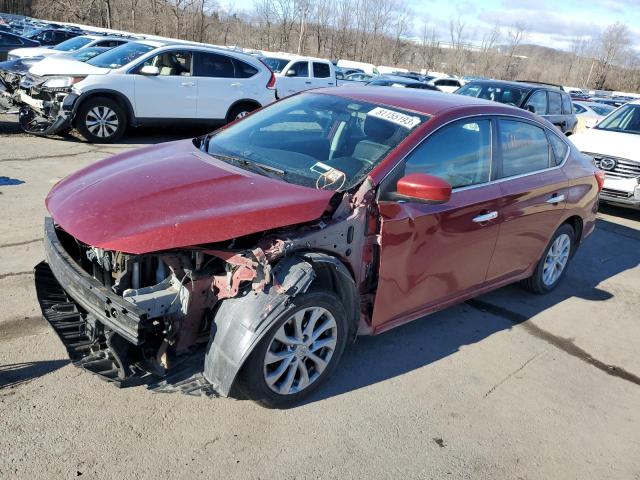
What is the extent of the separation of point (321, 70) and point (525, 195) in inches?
500

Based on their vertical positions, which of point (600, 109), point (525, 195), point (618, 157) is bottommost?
point (600, 109)

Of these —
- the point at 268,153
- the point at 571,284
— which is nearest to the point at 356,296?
the point at 268,153

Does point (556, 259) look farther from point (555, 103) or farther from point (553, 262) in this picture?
point (555, 103)

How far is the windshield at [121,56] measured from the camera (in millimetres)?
9969

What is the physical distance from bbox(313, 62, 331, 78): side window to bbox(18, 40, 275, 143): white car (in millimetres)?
4563

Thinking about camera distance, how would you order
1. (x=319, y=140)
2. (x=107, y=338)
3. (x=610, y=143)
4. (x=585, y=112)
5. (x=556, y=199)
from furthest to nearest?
1. (x=585, y=112)
2. (x=610, y=143)
3. (x=556, y=199)
4. (x=319, y=140)
5. (x=107, y=338)

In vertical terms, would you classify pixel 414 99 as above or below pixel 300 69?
above

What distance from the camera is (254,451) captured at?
2.79 metres

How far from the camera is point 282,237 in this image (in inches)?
114

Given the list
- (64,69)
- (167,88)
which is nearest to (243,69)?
(167,88)

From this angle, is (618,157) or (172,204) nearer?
(172,204)

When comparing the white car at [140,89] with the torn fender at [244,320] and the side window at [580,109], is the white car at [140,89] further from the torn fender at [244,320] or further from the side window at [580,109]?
the side window at [580,109]

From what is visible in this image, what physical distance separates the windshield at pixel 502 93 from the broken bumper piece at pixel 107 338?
10279mm

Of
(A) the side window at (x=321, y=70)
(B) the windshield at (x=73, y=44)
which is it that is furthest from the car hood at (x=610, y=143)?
(B) the windshield at (x=73, y=44)
